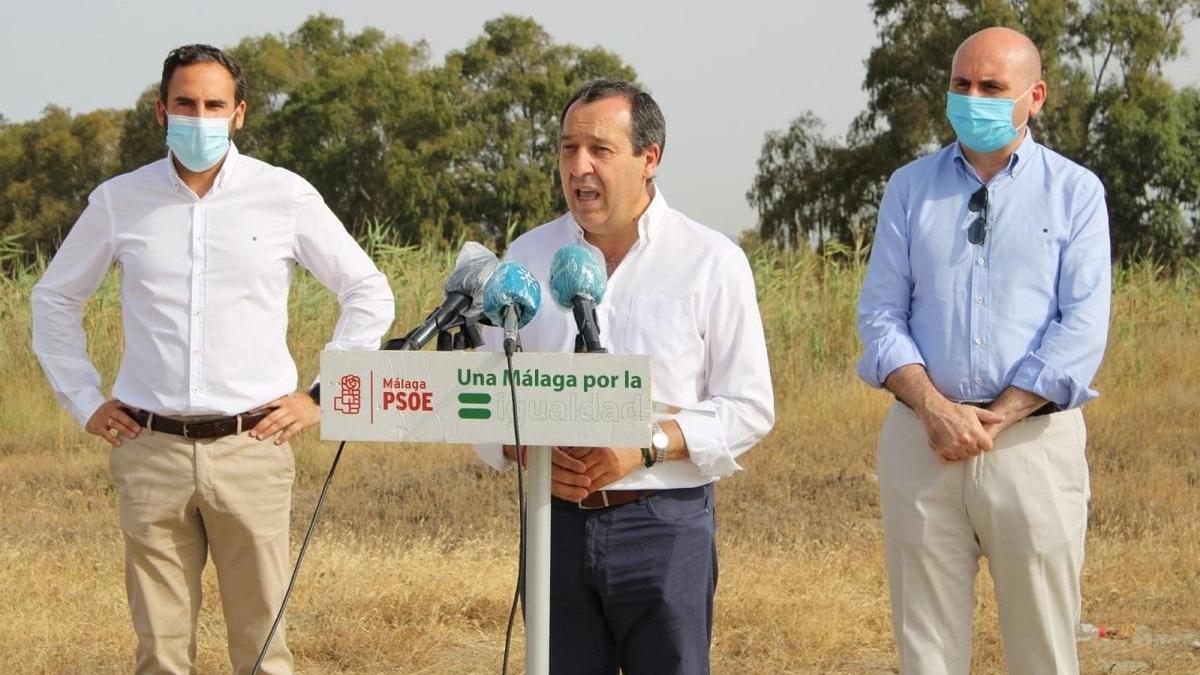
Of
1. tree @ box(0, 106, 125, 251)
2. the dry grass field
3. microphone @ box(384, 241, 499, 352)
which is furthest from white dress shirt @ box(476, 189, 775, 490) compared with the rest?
tree @ box(0, 106, 125, 251)

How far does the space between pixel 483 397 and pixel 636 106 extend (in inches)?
36.0

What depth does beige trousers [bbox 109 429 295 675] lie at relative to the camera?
13.6ft

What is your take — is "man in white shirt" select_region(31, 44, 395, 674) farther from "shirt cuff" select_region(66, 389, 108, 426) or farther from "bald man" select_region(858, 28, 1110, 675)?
"bald man" select_region(858, 28, 1110, 675)

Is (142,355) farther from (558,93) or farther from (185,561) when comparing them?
(558,93)

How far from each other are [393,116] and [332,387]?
38819 mm

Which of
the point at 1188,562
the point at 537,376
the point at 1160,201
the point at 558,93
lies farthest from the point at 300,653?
the point at 558,93

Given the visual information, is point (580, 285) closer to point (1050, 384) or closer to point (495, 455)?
point (495, 455)

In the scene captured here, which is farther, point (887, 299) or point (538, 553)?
point (887, 299)

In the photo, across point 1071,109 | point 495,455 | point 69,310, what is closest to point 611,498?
point 495,455

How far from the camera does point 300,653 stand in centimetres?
594

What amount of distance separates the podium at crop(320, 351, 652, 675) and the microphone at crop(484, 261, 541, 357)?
0.26 ft

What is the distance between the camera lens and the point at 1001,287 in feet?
13.4

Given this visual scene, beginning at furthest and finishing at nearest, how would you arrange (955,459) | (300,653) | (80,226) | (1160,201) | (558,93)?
1. (558,93)
2. (1160,201)
3. (300,653)
4. (80,226)
5. (955,459)

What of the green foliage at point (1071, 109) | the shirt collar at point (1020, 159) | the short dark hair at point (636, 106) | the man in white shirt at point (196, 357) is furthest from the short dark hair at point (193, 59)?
the green foliage at point (1071, 109)
